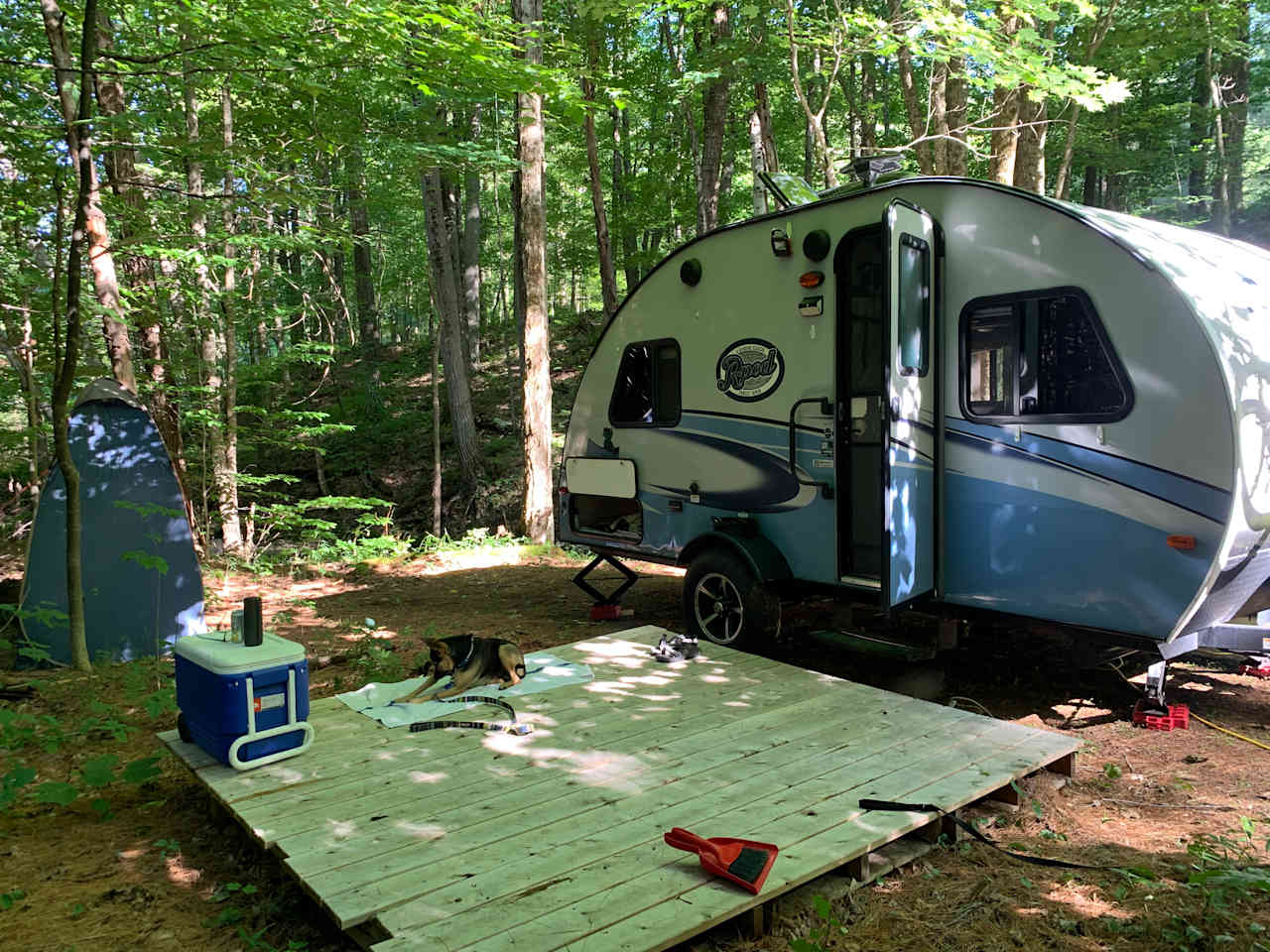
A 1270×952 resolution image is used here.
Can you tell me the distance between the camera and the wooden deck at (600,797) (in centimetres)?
266

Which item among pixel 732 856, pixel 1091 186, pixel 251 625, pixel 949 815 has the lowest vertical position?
pixel 949 815

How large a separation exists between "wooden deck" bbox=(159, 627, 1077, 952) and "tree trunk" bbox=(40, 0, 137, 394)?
397 centimetres

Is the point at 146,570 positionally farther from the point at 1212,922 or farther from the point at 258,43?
the point at 1212,922

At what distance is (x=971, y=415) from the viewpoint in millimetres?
4922

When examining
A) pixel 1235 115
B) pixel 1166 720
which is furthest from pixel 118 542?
pixel 1235 115

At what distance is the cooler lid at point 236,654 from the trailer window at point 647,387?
368 cm

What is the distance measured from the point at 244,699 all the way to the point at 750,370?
3.90m

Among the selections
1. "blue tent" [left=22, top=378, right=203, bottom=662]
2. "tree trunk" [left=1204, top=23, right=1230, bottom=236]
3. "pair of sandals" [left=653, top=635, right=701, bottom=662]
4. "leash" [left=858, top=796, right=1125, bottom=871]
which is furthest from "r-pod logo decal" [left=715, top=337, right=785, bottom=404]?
"tree trunk" [left=1204, top=23, right=1230, bottom=236]

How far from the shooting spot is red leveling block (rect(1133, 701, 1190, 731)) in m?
4.62

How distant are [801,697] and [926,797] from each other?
4.52 ft

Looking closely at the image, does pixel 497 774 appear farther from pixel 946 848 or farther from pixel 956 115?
pixel 956 115

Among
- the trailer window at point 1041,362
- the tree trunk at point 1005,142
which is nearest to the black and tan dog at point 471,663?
the trailer window at point 1041,362

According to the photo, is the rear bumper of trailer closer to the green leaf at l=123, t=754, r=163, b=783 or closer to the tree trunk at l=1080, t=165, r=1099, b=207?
the green leaf at l=123, t=754, r=163, b=783

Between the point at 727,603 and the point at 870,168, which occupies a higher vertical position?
the point at 870,168
